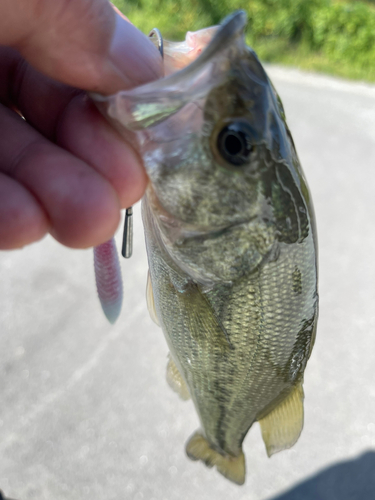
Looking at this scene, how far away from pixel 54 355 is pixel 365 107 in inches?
121

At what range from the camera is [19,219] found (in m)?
0.49

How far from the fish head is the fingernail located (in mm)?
30

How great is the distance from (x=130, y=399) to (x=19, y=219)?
1.46 meters

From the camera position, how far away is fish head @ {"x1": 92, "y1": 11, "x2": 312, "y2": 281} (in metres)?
0.52

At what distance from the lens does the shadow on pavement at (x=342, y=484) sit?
1.63m

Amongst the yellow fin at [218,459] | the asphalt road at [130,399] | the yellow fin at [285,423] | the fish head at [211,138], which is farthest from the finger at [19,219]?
the asphalt road at [130,399]

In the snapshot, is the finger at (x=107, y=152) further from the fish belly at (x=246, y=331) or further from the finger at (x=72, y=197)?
the fish belly at (x=246, y=331)

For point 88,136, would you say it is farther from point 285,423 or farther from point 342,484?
point 342,484

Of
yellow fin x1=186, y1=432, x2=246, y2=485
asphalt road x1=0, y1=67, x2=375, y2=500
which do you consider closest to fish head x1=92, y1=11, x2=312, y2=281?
yellow fin x1=186, y1=432, x2=246, y2=485

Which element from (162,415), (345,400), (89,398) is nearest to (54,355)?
(89,398)

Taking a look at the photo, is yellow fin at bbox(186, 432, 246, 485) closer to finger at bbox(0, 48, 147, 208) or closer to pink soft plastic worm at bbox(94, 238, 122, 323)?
pink soft plastic worm at bbox(94, 238, 122, 323)

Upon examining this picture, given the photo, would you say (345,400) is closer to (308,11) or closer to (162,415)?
(162,415)

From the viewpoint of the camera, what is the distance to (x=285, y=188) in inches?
24.8

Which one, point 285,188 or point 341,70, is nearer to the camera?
point 285,188
